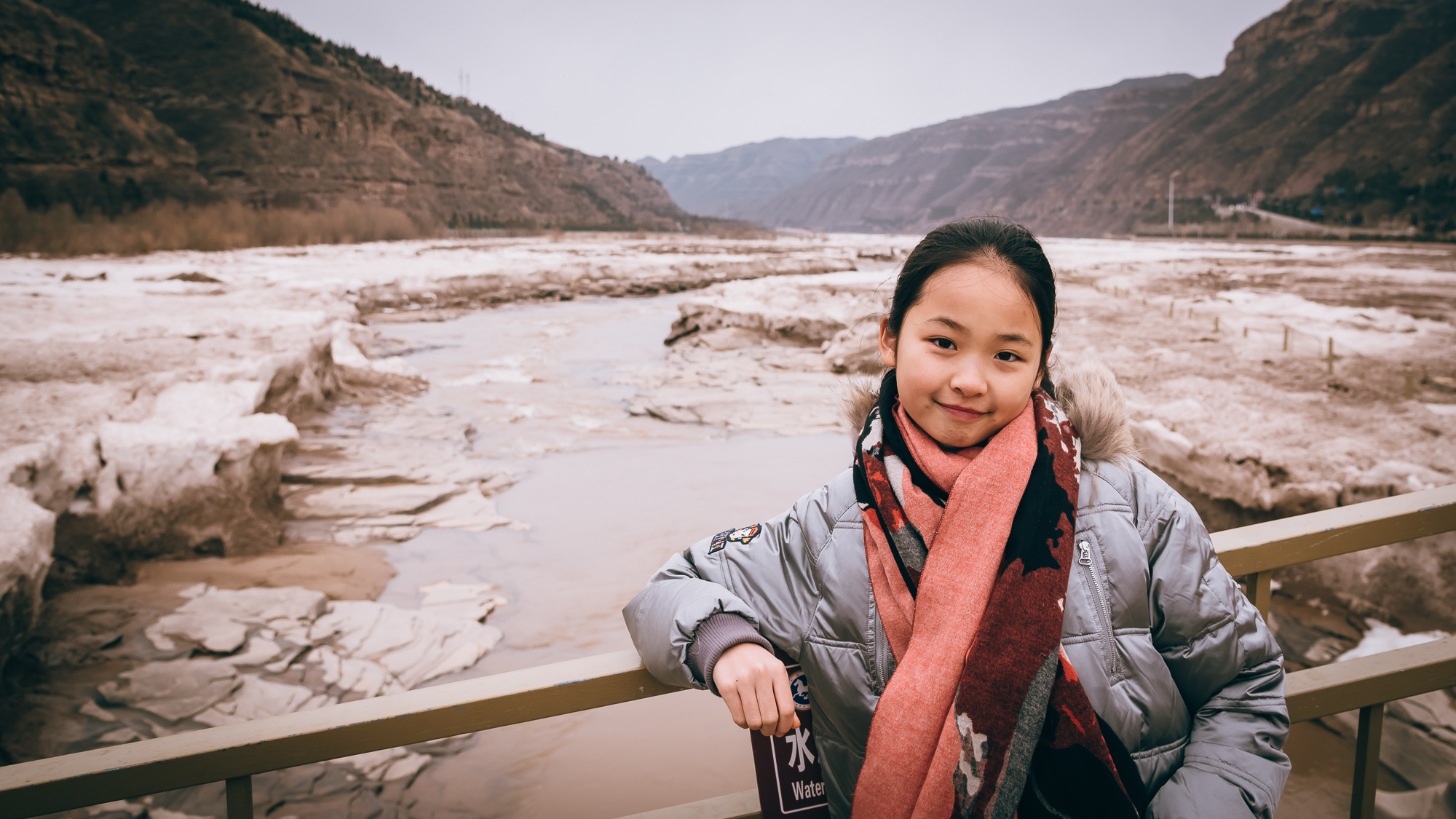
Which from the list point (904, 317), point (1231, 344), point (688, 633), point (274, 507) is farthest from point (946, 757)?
point (1231, 344)

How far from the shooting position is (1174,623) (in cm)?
105

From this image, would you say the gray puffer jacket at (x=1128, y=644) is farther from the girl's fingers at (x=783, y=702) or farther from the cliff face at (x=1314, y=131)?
the cliff face at (x=1314, y=131)

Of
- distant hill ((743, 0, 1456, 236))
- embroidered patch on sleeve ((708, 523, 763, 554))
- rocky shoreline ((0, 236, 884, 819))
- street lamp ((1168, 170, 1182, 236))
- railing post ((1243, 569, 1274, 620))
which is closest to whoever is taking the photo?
embroidered patch on sleeve ((708, 523, 763, 554))

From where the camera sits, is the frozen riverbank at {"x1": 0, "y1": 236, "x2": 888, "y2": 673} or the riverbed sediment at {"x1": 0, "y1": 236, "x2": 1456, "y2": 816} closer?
the riverbed sediment at {"x1": 0, "y1": 236, "x2": 1456, "y2": 816}

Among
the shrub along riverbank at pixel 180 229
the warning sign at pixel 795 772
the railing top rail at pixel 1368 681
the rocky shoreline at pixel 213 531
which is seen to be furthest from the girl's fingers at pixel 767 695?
the shrub along riverbank at pixel 180 229

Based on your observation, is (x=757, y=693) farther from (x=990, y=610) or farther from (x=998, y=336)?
(x=998, y=336)

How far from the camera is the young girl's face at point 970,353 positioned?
111 cm

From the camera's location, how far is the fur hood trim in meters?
1.17

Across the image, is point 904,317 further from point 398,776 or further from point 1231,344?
point 1231,344

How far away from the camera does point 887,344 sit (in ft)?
4.25

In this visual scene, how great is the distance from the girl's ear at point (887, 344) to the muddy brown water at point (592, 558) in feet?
6.41

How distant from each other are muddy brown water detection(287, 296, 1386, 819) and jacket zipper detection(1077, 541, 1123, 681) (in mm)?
1933

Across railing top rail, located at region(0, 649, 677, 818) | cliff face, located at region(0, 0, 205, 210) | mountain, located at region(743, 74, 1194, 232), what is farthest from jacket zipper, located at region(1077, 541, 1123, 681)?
mountain, located at region(743, 74, 1194, 232)

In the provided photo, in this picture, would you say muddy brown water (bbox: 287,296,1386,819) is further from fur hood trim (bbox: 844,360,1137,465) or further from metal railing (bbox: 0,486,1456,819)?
fur hood trim (bbox: 844,360,1137,465)
